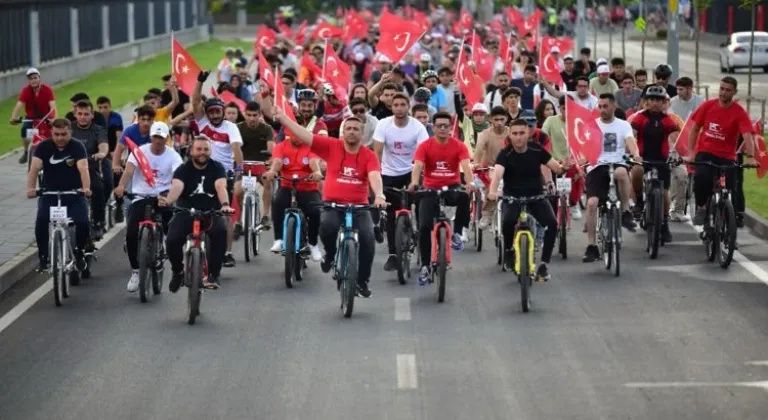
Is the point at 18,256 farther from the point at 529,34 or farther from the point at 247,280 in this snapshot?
the point at 529,34

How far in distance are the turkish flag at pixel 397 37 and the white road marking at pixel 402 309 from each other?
450 inches

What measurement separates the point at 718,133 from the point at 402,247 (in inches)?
143

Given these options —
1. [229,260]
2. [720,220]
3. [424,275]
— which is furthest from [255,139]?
[720,220]

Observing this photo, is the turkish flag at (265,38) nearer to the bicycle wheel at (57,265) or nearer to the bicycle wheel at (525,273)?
the bicycle wheel at (57,265)

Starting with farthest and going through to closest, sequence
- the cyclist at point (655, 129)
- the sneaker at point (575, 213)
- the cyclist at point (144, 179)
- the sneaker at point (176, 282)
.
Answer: the sneaker at point (575, 213), the cyclist at point (655, 129), the cyclist at point (144, 179), the sneaker at point (176, 282)

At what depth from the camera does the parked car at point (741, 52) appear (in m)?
61.4

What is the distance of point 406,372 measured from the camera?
12758mm

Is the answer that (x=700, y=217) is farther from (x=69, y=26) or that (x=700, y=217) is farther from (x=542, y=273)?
(x=69, y=26)

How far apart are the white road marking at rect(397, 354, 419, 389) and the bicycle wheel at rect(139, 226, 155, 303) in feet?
11.2

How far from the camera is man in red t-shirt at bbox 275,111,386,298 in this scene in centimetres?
1557

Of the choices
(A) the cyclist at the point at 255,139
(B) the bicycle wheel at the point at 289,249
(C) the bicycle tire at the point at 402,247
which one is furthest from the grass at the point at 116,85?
(C) the bicycle tire at the point at 402,247

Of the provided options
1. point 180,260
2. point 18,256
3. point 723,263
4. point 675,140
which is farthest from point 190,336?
point 675,140

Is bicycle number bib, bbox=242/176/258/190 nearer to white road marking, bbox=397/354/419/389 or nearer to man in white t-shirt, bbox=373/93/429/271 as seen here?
man in white t-shirt, bbox=373/93/429/271

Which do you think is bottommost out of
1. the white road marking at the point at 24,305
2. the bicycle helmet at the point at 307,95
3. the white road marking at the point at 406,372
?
the white road marking at the point at 406,372
